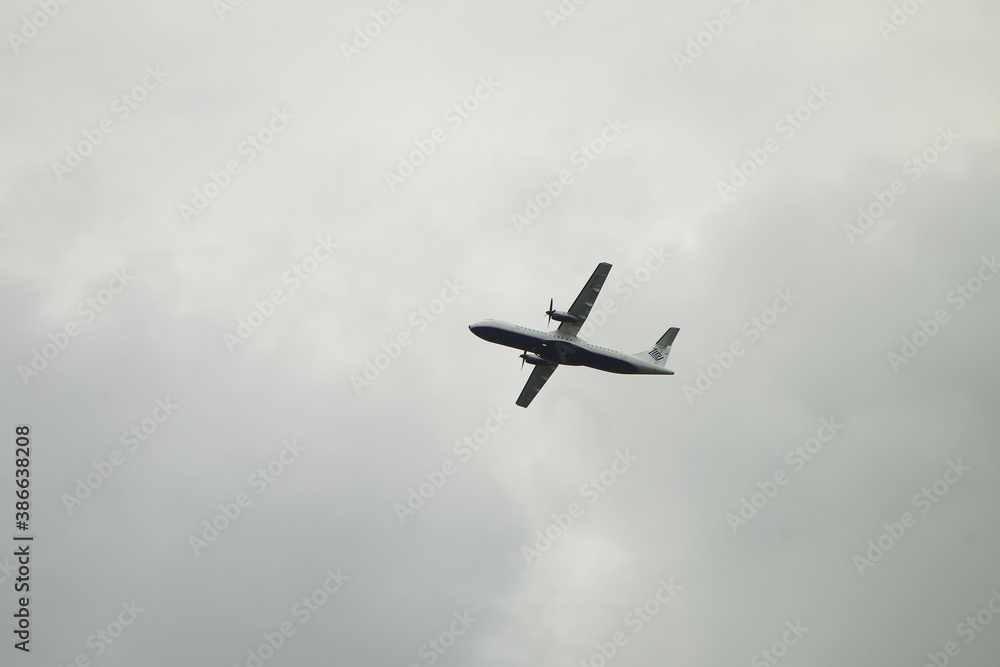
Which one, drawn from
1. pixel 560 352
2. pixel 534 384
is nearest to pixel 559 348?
pixel 560 352

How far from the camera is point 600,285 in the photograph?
85500 millimetres

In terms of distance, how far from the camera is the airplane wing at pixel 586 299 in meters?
85.1

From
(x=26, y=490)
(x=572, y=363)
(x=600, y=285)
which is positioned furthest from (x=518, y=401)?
(x=26, y=490)

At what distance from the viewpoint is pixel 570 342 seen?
3297 inches

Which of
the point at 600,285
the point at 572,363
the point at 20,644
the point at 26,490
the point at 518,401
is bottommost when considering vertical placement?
the point at 20,644

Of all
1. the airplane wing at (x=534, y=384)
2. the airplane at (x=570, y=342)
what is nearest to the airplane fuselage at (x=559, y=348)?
the airplane at (x=570, y=342)

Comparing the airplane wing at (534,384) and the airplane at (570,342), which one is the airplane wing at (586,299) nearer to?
the airplane at (570,342)

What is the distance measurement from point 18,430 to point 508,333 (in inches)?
1784

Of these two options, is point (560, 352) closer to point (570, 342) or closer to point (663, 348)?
point (570, 342)

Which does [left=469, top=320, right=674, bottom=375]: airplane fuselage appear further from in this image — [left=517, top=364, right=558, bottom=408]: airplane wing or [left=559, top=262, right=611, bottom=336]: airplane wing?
[left=517, top=364, right=558, bottom=408]: airplane wing

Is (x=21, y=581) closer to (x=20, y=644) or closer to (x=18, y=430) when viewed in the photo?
(x=20, y=644)

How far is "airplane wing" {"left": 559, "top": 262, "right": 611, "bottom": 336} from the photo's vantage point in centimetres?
8512

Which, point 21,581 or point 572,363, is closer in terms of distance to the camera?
point 21,581

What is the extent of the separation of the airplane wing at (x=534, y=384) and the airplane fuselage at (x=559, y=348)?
6.66m
